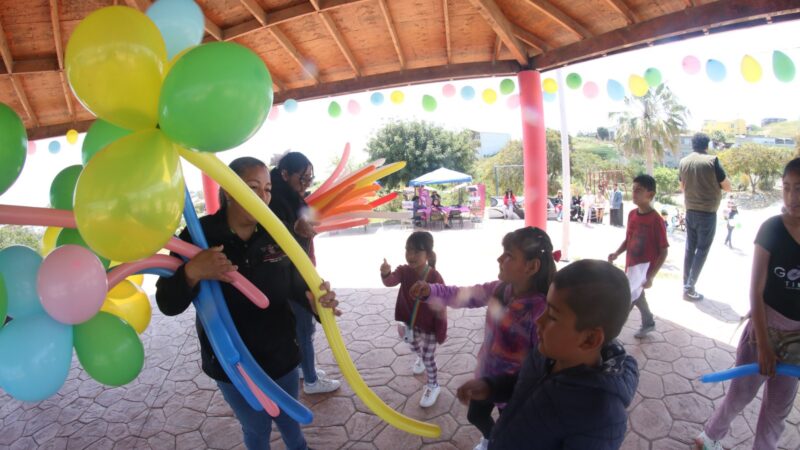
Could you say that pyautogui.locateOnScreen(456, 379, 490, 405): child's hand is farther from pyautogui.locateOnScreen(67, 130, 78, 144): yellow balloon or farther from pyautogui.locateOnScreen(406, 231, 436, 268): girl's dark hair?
pyautogui.locateOnScreen(67, 130, 78, 144): yellow balloon

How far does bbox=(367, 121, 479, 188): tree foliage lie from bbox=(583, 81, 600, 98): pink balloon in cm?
2011

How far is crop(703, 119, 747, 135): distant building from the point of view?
30188 millimetres

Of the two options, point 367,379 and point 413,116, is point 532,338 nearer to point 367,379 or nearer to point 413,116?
point 367,379

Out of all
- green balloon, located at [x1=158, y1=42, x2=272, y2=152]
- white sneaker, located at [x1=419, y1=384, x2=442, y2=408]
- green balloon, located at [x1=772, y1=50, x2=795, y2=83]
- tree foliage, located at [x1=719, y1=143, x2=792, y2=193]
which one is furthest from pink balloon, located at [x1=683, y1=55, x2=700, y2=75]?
tree foliage, located at [x1=719, y1=143, x2=792, y2=193]

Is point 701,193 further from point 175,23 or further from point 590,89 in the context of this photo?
point 175,23

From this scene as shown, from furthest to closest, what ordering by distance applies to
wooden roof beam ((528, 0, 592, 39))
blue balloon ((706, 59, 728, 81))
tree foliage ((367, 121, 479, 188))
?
tree foliage ((367, 121, 479, 188)), wooden roof beam ((528, 0, 592, 39)), blue balloon ((706, 59, 728, 81))

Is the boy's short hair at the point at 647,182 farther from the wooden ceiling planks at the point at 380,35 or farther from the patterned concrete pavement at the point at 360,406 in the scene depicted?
the wooden ceiling planks at the point at 380,35

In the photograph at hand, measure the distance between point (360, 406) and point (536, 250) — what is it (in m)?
1.78

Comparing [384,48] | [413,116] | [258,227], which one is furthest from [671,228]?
[413,116]

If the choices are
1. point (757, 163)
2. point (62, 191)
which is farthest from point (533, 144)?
point (757, 163)

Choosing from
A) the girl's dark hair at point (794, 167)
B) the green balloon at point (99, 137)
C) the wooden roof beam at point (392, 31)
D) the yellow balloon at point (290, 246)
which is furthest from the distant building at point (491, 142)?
the green balloon at point (99, 137)

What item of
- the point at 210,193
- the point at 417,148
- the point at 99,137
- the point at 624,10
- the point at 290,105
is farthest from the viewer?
the point at 417,148

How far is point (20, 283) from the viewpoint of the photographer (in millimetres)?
1194

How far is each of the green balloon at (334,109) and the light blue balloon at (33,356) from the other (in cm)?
468
